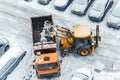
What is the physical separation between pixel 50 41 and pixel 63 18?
14.7 feet

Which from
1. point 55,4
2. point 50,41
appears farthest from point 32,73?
point 55,4

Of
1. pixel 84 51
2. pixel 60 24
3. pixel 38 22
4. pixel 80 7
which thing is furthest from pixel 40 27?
pixel 80 7

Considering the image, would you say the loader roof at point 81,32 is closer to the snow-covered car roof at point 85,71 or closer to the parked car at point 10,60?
the snow-covered car roof at point 85,71

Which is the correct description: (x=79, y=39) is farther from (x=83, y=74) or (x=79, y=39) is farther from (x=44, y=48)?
(x=83, y=74)

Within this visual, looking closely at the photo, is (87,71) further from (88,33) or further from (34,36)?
(34,36)

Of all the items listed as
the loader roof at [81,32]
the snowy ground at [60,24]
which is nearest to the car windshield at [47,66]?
the snowy ground at [60,24]

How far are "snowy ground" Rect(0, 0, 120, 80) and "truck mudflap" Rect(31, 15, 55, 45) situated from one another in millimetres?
1292

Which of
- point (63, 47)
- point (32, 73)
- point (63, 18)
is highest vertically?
point (63, 18)

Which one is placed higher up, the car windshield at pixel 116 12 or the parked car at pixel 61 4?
the parked car at pixel 61 4

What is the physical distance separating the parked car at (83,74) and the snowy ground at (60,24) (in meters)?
0.93

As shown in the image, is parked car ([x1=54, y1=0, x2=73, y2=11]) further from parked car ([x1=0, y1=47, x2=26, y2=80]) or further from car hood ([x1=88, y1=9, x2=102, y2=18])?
parked car ([x1=0, y1=47, x2=26, y2=80])

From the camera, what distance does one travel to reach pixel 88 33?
92.9ft

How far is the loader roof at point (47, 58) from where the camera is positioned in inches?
1052

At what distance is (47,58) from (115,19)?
299 inches
